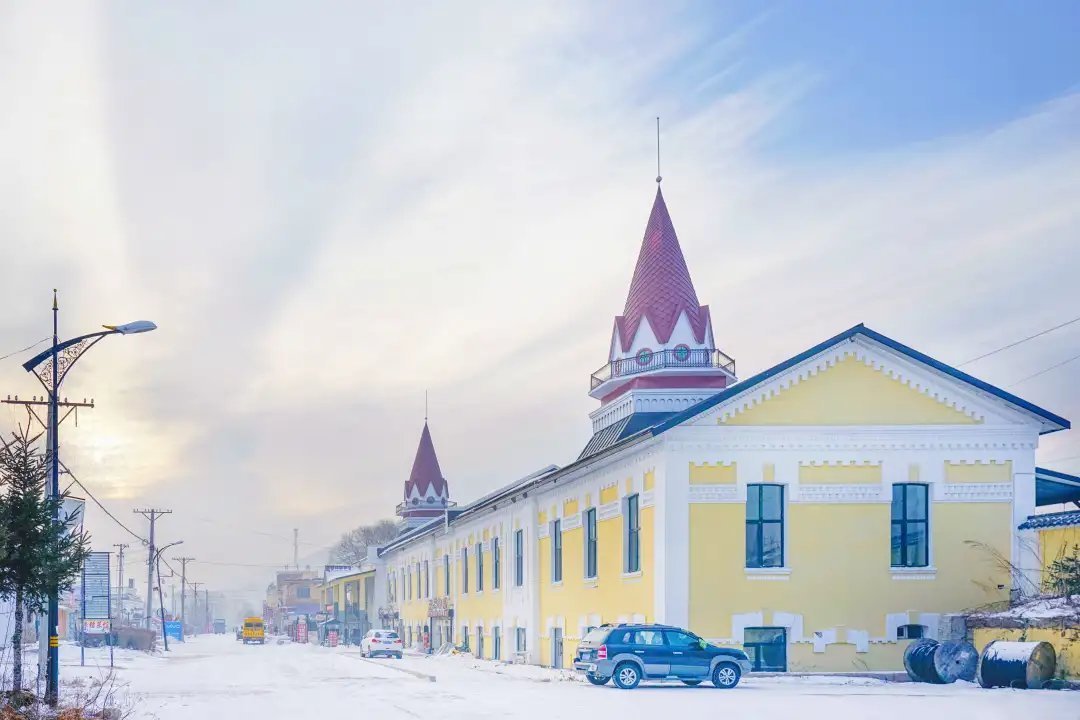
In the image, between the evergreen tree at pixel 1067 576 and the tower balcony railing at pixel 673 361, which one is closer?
the evergreen tree at pixel 1067 576

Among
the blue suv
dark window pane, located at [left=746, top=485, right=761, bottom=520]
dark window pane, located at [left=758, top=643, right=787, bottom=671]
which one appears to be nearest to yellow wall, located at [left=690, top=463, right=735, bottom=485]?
dark window pane, located at [left=746, top=485, right=761, bottom=520]

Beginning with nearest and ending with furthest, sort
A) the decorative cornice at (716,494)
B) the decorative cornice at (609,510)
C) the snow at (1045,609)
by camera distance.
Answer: the snow at (1045,609)
the decorative cornice at (716,494)
the decorative cornice at (609,510)

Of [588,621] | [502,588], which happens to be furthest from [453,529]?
[588,621]

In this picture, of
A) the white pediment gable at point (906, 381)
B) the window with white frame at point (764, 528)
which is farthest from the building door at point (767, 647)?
the white pediment gable at point (906, 381)

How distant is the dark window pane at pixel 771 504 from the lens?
35.6 meters

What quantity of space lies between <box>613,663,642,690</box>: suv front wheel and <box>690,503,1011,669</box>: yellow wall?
463cm

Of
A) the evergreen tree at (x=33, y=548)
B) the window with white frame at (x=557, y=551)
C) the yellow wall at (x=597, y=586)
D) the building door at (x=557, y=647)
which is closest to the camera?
the evergreen tree at (x=33, y=548)

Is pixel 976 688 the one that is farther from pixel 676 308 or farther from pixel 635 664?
pixel 676 308

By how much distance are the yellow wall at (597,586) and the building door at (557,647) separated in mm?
454

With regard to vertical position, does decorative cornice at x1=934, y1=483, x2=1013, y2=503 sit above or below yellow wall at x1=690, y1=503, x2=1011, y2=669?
above

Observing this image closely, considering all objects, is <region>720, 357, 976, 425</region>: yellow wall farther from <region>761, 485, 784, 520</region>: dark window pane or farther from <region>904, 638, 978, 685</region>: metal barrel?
<region>904, 638, 978, 685</region>: metal barrel

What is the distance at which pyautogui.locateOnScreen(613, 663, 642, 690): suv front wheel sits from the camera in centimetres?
3039

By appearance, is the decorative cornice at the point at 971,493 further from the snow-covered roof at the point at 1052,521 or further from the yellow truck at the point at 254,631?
the yellow truck at the point at 254,631

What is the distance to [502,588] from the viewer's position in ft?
183
